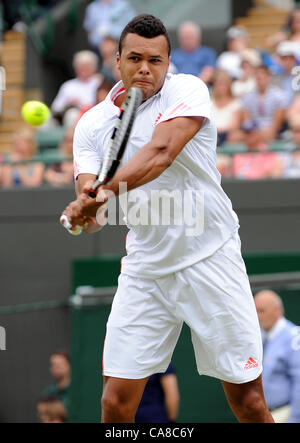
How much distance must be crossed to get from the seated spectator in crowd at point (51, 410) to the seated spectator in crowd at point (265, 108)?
3.44 m

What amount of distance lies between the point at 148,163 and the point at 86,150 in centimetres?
67

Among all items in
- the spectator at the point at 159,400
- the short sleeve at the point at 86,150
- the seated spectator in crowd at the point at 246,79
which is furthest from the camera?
the seated spectator in crowd at the point at 246,79

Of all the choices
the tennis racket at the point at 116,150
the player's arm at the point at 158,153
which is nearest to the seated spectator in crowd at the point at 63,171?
the player's arm at the point at 158,153

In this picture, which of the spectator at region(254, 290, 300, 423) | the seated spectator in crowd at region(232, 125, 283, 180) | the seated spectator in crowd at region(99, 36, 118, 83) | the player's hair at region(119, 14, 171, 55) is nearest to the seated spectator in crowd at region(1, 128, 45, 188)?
the seated spectator in crowd at region(99, 36, 118, 83)

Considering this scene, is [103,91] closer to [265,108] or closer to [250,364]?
[265,108]

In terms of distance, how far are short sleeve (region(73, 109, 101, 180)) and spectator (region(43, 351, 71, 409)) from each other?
3.83 m

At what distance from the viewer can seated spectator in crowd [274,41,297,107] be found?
8820 mm

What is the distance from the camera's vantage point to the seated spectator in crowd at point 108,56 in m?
10.5

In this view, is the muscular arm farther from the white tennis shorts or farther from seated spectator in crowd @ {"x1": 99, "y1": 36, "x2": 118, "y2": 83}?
seated spectator in crowd @ {"x1": 99, "y1": 36, "x2": 118, "y2": 83}

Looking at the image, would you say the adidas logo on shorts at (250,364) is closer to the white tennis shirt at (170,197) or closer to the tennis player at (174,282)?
the tennis player at (174,282)

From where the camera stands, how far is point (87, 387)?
7039mm
